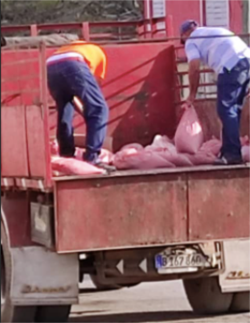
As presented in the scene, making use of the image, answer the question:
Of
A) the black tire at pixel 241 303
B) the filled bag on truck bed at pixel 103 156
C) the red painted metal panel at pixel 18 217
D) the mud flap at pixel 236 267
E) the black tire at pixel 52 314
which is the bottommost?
the black tire at pixel 241 303

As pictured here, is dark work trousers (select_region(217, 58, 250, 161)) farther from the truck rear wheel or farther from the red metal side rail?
the red metal side rail

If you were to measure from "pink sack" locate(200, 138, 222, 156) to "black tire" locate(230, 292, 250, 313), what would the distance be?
131 cm

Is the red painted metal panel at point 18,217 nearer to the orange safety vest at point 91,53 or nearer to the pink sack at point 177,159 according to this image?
the pink sack at point 177,159

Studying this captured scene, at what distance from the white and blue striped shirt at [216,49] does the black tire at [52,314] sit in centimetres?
236

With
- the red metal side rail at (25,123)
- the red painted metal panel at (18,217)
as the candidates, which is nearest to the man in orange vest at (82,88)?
the red metal side rail at (25,123)

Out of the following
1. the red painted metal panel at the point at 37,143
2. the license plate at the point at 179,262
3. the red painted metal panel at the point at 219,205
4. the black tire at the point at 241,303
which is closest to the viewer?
the red painted metal panel at the point at 37,143

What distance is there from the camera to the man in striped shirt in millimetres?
9344

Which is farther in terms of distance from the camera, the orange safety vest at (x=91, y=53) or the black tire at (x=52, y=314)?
the orange safety vest at (x=91, y=53)

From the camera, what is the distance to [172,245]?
28.3 feet

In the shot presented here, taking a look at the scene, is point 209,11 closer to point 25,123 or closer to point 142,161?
point 142,161

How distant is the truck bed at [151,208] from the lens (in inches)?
326

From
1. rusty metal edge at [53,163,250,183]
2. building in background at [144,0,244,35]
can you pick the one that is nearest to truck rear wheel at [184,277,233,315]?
rusty metal edge at [53,163,250,183]

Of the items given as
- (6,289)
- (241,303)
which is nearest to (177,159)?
(241,303)

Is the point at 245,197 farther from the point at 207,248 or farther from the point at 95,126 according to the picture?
the point at 95,126
